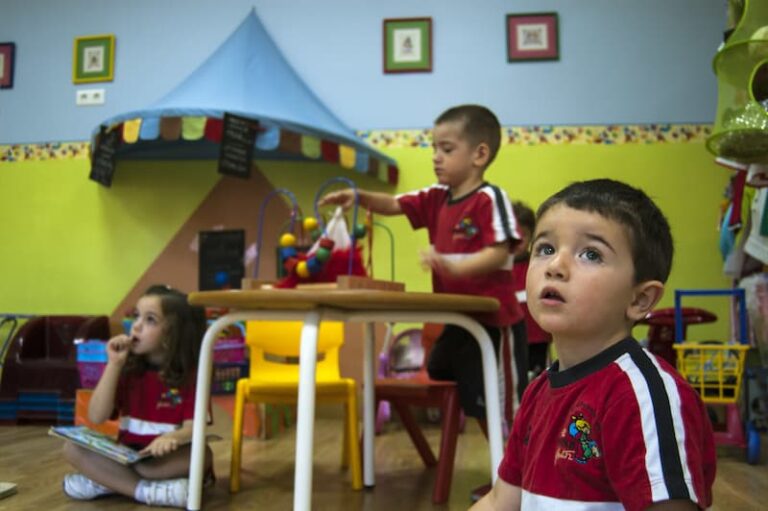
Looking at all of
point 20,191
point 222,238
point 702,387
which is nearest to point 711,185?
point 702,387

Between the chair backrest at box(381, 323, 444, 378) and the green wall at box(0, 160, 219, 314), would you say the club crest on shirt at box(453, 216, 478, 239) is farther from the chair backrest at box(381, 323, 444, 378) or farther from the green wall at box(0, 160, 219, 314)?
the green wall at box(0, 160, 219, 314)

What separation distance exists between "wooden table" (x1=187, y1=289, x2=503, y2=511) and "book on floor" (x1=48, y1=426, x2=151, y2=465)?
0.21m

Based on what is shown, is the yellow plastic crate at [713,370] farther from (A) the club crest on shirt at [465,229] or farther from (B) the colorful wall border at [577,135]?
(B) the colorful wall border at [577,135]

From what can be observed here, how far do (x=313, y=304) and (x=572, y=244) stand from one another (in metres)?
0.75

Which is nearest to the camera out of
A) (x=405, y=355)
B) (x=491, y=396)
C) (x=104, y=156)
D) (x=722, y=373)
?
(x=491, y=396)

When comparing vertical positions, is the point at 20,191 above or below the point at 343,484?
above

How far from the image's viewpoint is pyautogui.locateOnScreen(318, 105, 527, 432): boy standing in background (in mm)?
1904

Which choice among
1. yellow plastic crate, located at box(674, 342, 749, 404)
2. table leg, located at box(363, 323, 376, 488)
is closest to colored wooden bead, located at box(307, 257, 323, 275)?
table leg, located at box(363, 323, 376, 488)

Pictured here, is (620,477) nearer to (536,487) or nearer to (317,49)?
(536,487)

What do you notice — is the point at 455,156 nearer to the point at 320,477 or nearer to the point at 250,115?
the point at 320,477

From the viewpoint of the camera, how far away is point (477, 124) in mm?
2070

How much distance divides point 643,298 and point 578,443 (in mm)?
192

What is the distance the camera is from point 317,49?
401 cm

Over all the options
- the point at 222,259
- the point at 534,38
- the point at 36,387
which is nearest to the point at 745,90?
the point at 534,38
